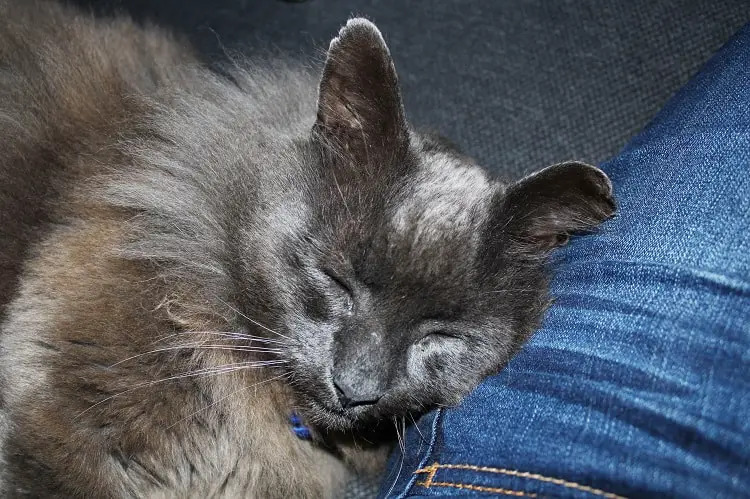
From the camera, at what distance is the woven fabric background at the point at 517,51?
2.05m

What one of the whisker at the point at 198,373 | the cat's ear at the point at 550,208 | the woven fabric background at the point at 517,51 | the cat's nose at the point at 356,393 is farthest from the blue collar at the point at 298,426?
the woven fabric background at the point at 517,51

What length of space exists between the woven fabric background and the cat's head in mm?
811

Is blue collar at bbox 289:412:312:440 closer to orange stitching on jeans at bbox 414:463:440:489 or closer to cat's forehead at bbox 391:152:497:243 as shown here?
orange stitching on jeans at bbox 414:463:440:489

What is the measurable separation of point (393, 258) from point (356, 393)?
0.85 feet

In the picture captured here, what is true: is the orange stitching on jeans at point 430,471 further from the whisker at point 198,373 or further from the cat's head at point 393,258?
the whisker at point 198,373

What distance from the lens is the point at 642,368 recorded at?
42.9 inches

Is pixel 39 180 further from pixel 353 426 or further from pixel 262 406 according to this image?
pixel 353 426

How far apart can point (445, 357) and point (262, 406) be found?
1.35 ft

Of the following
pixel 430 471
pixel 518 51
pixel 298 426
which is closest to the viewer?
pixel 430 471

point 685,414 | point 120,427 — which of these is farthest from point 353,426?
point 685,414

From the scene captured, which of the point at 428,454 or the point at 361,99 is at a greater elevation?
the point at 361,99

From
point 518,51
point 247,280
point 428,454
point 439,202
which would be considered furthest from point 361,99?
point 518,51

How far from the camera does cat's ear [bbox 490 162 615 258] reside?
1.16m

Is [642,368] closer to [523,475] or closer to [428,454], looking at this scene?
[523,475]
